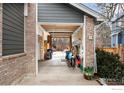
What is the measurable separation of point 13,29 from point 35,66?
397 cm

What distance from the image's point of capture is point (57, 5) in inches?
553

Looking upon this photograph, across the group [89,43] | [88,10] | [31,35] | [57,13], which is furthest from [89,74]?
[57,13]

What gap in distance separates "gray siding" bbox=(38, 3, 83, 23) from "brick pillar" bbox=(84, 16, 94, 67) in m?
0.50

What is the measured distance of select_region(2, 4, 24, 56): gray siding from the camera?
898 centimetres

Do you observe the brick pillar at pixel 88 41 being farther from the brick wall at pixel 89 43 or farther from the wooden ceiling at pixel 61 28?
the wooden ceiling at pixel 61 28

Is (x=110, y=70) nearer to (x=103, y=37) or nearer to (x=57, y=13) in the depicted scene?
(x=57, y=13)

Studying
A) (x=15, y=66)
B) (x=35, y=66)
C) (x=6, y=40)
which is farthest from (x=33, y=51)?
(x=6, y=40)

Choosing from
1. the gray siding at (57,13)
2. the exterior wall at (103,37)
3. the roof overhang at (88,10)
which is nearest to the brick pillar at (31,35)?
the gray siding at (57,13)

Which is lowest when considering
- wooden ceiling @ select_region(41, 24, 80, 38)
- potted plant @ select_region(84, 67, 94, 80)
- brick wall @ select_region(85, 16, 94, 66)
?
potted plant @ select_region(84, 67, 94, 80)

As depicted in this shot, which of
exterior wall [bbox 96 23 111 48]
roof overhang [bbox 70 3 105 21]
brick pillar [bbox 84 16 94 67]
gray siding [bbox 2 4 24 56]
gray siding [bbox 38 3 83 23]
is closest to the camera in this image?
gray siding [bbox 2 4 24 56]

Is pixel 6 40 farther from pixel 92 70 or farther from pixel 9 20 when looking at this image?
pixel 92 70

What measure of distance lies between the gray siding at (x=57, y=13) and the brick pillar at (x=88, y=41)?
1.64 feet

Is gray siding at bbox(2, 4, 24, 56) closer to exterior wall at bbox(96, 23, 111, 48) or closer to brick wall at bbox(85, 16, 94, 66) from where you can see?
brick wall at bbox(85, 16, 94, 66)

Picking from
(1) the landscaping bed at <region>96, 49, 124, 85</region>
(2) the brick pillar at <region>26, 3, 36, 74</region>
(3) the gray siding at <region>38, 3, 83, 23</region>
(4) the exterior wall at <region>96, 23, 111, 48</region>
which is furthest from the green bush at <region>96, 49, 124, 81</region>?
(4) the exterior wall at <region>96, 23, 111, 48</region>
